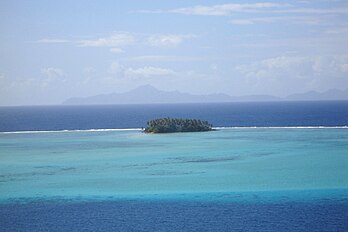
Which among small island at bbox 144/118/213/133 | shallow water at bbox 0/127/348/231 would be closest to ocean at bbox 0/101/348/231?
shallow water at bbox 0/127/348/231

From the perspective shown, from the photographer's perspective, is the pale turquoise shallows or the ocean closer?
the ocean

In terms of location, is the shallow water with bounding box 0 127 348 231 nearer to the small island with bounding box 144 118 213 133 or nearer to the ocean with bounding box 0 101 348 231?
the ocean with bounding box 0 101 348 231

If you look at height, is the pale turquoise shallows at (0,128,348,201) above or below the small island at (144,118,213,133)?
below

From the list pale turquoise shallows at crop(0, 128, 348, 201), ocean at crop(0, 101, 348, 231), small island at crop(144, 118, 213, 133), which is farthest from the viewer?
small island at crop(144, 118, 213, 133)

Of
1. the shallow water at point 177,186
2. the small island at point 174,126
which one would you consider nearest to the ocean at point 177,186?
the shallow water at point 177,186

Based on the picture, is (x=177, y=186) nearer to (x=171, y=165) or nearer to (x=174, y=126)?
(x=171, y=165)

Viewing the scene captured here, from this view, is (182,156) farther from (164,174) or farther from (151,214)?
(151,214)

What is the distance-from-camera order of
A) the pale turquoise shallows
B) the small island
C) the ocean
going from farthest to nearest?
the small island
the pale turquoise shallows
the ocean
